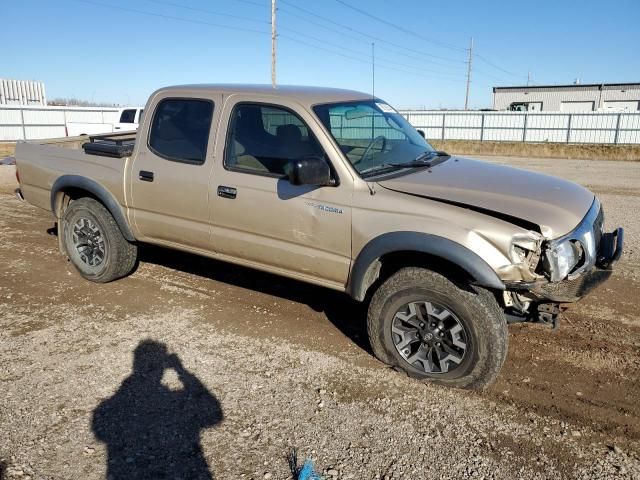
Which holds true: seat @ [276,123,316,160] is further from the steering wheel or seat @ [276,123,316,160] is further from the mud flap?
the mud flap

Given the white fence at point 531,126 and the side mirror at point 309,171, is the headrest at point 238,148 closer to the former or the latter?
the side mirror at point 309,171

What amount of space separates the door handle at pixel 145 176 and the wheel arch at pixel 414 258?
2195 millimetres

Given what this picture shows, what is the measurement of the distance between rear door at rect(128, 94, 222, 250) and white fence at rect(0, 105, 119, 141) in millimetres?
22540

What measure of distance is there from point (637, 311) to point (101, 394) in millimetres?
4621

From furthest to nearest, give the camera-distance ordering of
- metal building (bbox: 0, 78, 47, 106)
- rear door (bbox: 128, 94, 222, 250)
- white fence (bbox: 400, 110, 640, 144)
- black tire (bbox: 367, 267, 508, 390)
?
1. metal building (bbox: 0, 78, 47, 106)
2. white fence (bbox: 400, 110, 640, 144)
3. rear door (bbox: 128, 94, 222, 250)
4. black tire (bbox: 367, 267, 508, 390)

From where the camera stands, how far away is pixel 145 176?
4.95m

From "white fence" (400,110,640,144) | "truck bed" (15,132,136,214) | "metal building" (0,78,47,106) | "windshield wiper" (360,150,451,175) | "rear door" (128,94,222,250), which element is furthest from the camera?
"metal building" (0,78,47,106)

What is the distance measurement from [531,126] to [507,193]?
93.2ft

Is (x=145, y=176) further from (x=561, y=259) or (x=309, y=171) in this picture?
(x=561, y=259)

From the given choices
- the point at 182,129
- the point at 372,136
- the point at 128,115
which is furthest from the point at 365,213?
the point at 128,115

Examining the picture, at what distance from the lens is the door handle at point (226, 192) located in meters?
4.39

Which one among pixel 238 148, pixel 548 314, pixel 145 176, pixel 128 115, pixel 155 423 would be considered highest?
pixel 128 115

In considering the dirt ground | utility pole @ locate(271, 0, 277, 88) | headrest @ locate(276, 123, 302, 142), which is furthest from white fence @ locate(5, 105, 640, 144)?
headrest @ locate(276, 123, 302, 142)

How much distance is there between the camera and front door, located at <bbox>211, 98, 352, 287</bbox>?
398 centimetres
